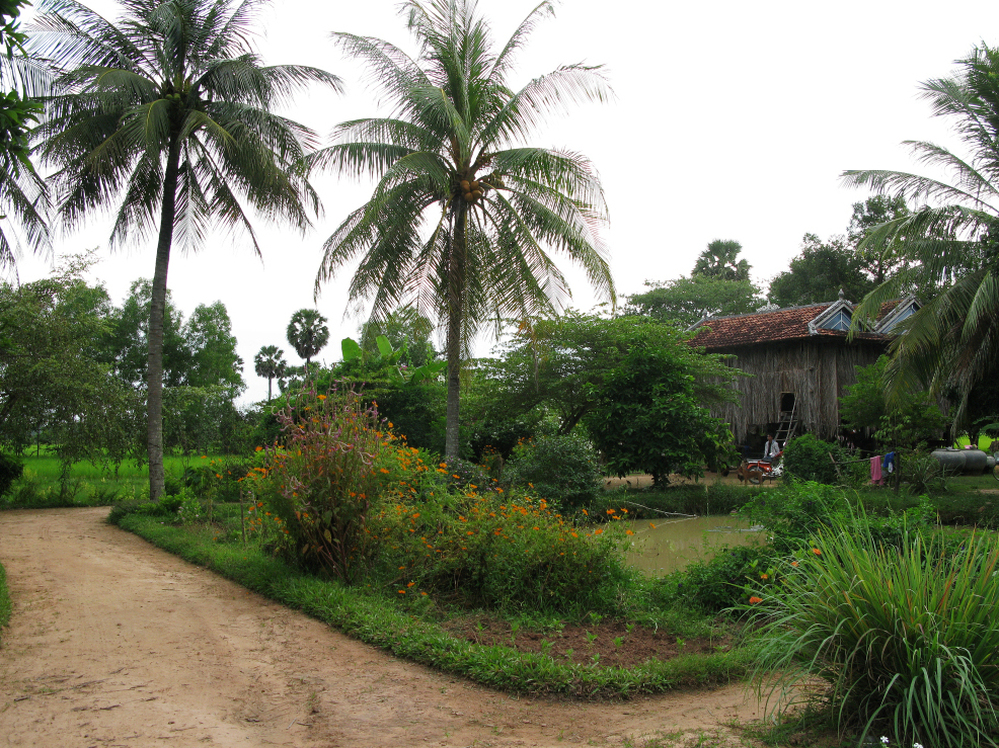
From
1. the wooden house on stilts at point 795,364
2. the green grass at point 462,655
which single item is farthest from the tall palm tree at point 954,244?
the green grass at point 462,655

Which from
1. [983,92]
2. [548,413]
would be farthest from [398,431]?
[983,92]

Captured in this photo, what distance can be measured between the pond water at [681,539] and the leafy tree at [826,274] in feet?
89.8

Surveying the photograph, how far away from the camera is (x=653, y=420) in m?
15.9

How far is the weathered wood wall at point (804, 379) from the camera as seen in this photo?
74.1 feet

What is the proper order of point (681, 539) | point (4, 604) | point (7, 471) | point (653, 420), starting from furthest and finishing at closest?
point (653, 420) → point (7, 471) → point (681, 539) → point (4, 604)

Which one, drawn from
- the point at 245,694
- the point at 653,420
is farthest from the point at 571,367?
the point at 245,694

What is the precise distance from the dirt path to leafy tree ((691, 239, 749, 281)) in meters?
51.2

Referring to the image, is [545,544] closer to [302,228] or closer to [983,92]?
[302,228]

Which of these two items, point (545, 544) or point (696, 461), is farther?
point (696, 461)

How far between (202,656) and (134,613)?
1.69 metres

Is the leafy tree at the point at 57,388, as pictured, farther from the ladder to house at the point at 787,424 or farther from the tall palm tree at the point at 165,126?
the ladder to house at the point at 787,424

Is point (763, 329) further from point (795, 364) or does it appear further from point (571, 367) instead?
point (571, 367)

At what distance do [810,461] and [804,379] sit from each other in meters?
8.42

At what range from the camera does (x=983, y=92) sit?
1416 cm
